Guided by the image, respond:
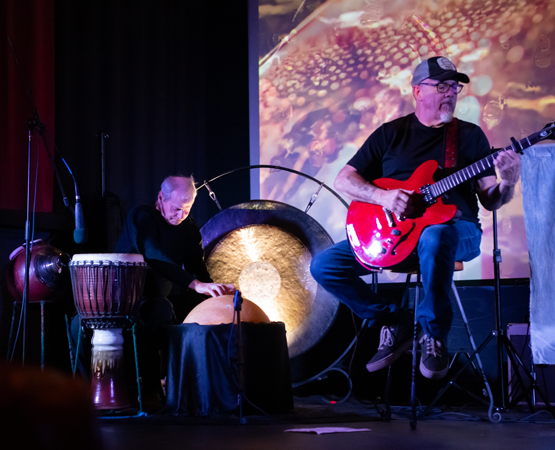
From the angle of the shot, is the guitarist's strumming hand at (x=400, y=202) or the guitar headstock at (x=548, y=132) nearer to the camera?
the guitar headstock at (x=548, y=132)

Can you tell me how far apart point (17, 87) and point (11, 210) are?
0.83 m

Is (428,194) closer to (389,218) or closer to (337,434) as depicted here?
(389,218)

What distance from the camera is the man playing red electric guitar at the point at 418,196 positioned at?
2.74 m

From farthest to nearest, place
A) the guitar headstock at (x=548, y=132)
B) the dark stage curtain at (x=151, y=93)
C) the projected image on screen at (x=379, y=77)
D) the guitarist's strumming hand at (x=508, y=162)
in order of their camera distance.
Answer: the dark stage curtain at (x=151, y=93) → the projected image on screen at (x=379, y=77) → the guitarist's strumming hand at (x=508, y=162) → the guitar headstock at (x=548, y=132)

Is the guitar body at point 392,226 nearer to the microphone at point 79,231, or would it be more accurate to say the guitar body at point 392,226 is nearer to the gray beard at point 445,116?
the gray beard at point 445,116

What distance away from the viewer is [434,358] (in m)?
2.69

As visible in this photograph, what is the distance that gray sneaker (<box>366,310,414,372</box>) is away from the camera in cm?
298

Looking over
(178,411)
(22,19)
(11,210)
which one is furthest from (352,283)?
(22,19)

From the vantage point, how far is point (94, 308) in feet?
10.1

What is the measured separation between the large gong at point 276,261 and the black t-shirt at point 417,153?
90cm

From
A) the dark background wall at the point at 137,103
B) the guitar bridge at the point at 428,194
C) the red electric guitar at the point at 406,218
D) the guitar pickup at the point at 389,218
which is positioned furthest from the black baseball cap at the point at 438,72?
the dark background wall at the point at 137,103

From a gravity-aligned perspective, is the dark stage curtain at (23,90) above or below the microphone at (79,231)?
above

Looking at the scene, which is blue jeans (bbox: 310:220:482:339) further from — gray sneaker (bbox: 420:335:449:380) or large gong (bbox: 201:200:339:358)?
large gong (bbox: 201:200:339:358)

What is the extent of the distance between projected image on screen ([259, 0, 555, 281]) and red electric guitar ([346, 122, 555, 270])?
1.45 m
